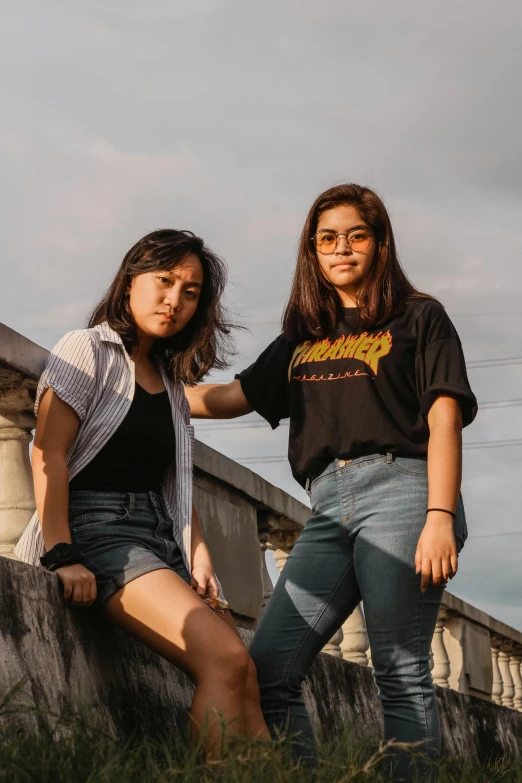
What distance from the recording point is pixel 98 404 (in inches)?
141

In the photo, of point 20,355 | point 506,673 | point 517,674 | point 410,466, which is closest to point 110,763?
point 410,466

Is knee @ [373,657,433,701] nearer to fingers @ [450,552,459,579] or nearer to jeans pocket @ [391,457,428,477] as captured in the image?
fingers @ [450,552,459,579]

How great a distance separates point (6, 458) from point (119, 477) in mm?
932

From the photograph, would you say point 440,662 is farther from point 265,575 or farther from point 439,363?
point 439,363

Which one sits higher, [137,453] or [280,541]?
[137,453]

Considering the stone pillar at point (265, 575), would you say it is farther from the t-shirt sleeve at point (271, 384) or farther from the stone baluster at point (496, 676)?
the stone baluster at point (496, 676)

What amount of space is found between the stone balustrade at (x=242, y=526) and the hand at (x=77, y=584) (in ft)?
3.48

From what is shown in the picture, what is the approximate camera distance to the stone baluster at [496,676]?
1183 cm

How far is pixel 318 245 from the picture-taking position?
3.94 meters

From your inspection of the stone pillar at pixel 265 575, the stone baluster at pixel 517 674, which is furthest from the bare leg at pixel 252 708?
the stone baluster at pixel 517 674

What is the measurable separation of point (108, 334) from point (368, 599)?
3.74ft

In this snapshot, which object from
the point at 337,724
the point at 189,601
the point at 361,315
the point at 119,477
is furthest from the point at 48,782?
the point at 337,724

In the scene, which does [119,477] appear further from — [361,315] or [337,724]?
[337,724]

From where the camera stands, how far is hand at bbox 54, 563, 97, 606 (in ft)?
10.7
